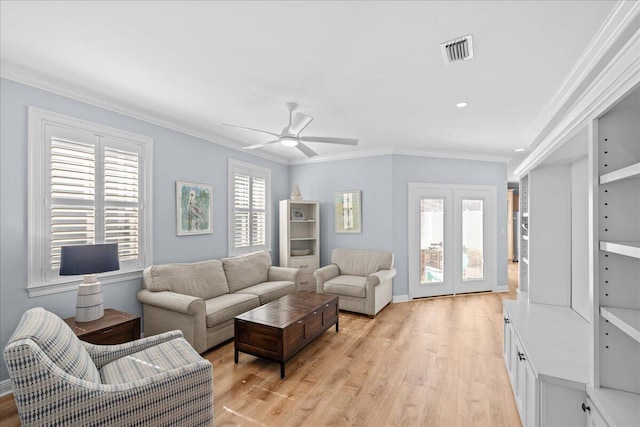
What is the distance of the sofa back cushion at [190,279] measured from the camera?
330cm

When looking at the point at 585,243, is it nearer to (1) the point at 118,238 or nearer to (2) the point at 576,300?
(2) the point at 576,300

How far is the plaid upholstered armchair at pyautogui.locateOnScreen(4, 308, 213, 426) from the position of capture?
1.31m

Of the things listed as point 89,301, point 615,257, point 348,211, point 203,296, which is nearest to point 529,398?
point 615,257

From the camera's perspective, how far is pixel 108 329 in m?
2.47

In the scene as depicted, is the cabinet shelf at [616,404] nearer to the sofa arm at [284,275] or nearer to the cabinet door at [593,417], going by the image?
the cabinet door at [593,417]

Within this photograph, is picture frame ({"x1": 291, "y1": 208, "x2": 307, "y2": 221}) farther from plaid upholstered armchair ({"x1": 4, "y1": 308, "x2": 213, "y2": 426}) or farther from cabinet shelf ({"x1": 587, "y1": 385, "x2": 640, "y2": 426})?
cabinet shelf ({"x1": 587, "y1": 385, "x2": 640, "y2": 426})

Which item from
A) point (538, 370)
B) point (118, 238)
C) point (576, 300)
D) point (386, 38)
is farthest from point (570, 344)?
point (118, 238)

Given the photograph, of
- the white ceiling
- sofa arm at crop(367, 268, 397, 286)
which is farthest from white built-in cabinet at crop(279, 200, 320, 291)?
the white ceiling

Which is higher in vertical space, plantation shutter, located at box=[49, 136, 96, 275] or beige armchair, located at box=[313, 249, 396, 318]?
plantation shutter, located at box=[49, 136, 96, 275]

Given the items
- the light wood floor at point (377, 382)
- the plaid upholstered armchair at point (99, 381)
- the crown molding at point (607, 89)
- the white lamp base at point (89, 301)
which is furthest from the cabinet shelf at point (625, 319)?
the white lamp base at point (89, 301)

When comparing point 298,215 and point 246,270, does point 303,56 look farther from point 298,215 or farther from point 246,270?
point 298,215

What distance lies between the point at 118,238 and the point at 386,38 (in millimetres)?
3212

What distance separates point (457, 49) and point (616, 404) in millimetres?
2156

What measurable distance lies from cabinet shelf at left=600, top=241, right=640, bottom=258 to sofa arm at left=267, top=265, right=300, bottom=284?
366 cm
